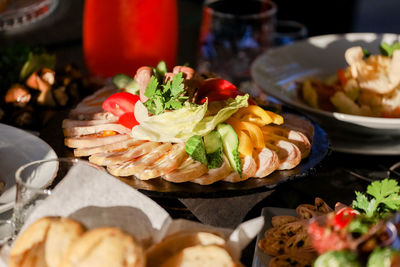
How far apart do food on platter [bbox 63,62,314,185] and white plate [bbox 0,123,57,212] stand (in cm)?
8

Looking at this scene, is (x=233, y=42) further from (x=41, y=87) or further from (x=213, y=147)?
(x=213, y=147)

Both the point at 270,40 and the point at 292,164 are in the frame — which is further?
the point at 270,40

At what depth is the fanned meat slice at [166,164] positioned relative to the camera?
1050 mm

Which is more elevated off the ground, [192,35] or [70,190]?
[70,190]

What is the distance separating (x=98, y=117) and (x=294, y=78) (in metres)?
0.84

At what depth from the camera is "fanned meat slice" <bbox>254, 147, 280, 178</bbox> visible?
1.10 metres

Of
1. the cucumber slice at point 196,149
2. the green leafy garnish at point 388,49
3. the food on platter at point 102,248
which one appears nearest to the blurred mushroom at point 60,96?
the cucumber slice at point 196,149

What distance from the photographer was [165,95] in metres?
1.13

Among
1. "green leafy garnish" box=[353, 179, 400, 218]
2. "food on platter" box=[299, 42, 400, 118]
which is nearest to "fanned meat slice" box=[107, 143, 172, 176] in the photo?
"green leafy garnish" box=[353, 179, 400, 218]

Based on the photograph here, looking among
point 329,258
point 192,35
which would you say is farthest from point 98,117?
point 192,35

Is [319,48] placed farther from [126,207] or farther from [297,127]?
[126,207]

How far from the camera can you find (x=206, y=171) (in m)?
1.08

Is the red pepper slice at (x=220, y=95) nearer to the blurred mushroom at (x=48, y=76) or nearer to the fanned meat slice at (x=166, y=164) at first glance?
the fanned meat slice at (x=166, y=164)

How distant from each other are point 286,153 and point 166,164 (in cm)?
28
